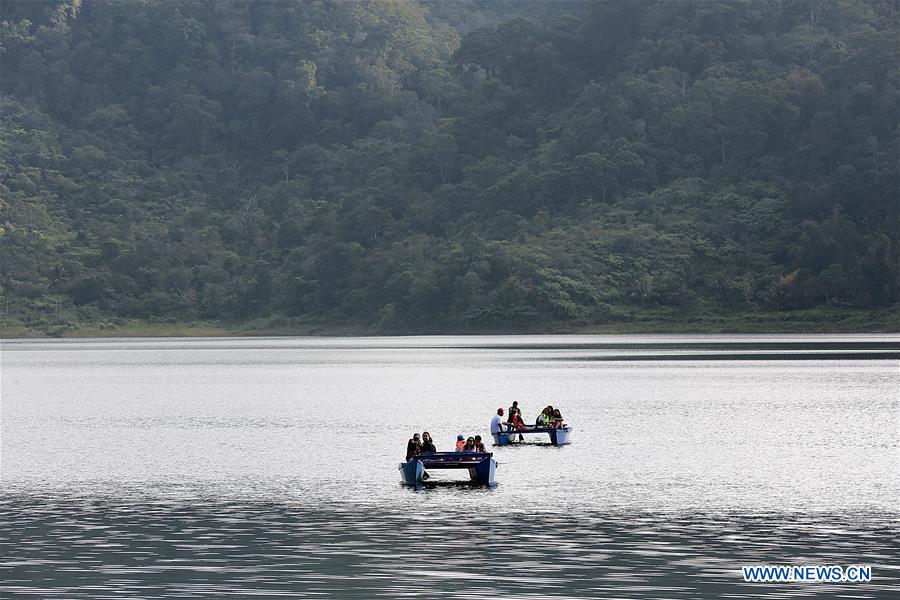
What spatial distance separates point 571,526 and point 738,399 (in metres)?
56.5

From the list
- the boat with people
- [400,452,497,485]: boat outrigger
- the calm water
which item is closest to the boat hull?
[400,452,497,485]: boat outrigger

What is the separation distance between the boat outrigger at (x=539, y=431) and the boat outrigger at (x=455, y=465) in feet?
52.9

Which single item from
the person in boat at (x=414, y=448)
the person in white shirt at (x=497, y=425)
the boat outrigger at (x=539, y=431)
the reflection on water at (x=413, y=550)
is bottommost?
the reflection on water at (x=413, y=550)

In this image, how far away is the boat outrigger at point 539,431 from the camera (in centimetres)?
6806

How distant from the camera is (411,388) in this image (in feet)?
375

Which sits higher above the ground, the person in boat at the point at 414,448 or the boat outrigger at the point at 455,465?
the person in boat at the point at 414,448

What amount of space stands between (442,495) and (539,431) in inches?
738

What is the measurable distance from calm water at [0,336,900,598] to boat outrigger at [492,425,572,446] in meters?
1.11

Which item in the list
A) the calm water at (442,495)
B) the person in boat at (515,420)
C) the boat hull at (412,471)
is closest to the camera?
the calm water at (442,495)

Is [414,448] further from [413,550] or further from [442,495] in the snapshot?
[413,550]

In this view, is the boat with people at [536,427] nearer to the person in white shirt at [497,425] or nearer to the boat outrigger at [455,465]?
the person in white shirt at [497,425]

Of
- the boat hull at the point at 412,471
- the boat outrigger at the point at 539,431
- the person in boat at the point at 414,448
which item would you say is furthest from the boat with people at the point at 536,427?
the boat hull at the point at 412,471

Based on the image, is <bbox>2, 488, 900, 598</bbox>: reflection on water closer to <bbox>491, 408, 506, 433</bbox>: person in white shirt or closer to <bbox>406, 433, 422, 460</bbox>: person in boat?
<bbox>406, 433, 422, 460</bbox>: person in boat

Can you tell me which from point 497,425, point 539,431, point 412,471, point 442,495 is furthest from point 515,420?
point 442,495
